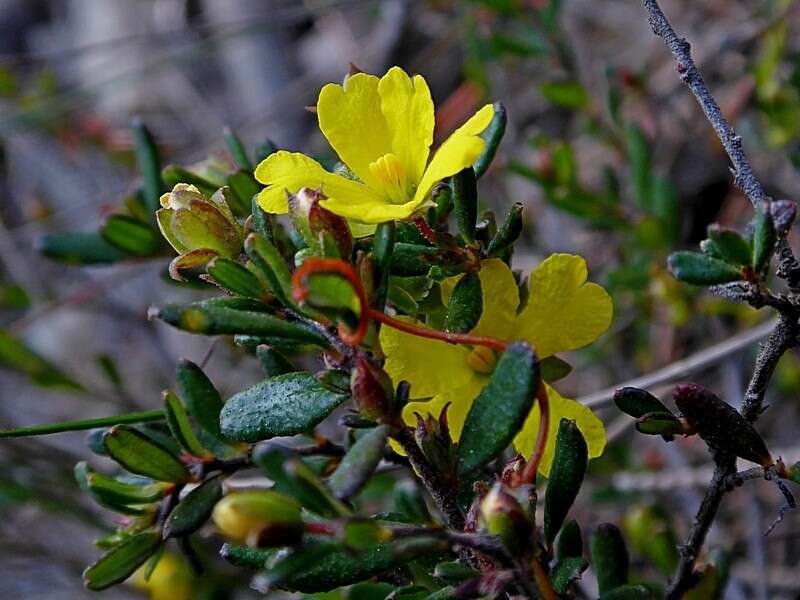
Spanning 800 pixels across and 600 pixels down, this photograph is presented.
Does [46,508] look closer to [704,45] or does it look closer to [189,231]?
[189,231]

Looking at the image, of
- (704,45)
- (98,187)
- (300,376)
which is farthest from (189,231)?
(98,187)

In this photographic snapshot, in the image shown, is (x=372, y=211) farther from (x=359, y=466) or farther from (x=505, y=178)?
(x=505, y=178)

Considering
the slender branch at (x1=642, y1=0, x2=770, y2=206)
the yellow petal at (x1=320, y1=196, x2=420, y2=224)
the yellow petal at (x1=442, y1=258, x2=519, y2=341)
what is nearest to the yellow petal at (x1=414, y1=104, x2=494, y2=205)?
the yellow petal at (x1=320, y1=196, x2=420, y2=224)

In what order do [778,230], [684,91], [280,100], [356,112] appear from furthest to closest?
[280,100]
[684,91]
[356,112]
[778,230]

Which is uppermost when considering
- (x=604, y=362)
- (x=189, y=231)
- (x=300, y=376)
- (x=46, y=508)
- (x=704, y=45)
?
(x=704, y=45)

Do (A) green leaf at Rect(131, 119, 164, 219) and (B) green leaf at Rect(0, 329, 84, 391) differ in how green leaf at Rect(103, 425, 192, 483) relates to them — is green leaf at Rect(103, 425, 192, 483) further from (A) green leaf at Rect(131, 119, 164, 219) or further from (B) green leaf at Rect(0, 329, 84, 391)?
(B) green leaf at Rect(0, 329, 84, 391)

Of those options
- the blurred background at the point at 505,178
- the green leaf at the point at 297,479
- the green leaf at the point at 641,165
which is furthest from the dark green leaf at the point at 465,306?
the green leaf at the point at 641,165

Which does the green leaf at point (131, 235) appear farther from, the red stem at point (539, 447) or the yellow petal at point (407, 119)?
the red stem at point (539, 447)

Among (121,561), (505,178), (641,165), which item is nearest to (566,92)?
(641,165)
